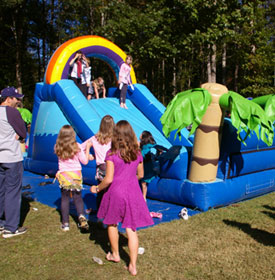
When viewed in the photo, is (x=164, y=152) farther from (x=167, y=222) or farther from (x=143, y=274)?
(x=143, y=274)

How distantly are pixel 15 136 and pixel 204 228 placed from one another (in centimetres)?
241

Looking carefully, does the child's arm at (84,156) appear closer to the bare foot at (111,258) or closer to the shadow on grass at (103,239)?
the shadow on grass at (103,239)

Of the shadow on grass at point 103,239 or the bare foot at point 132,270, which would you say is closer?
the bare foot at point 132,270

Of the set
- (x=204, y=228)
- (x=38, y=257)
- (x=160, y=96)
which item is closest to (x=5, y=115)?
(x=38, y=257)

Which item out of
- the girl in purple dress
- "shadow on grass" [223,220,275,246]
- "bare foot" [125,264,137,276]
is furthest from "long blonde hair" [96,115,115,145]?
"shadow on grass" [223,220,275,246]

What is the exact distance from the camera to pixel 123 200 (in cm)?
289

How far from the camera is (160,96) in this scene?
21562 mm

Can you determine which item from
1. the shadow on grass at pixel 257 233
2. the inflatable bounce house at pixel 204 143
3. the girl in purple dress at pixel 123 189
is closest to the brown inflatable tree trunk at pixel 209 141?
the inflatable bounce house at pixel 204 143

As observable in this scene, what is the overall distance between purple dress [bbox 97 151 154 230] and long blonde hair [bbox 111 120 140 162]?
0.05 meters

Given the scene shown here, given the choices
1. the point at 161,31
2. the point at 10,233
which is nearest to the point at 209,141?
the point at 10,233

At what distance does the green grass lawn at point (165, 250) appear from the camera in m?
→ 2.91

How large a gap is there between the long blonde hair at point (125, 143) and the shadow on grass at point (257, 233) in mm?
1747

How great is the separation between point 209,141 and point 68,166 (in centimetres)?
194

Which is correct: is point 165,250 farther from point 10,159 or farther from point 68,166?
point 10,159
